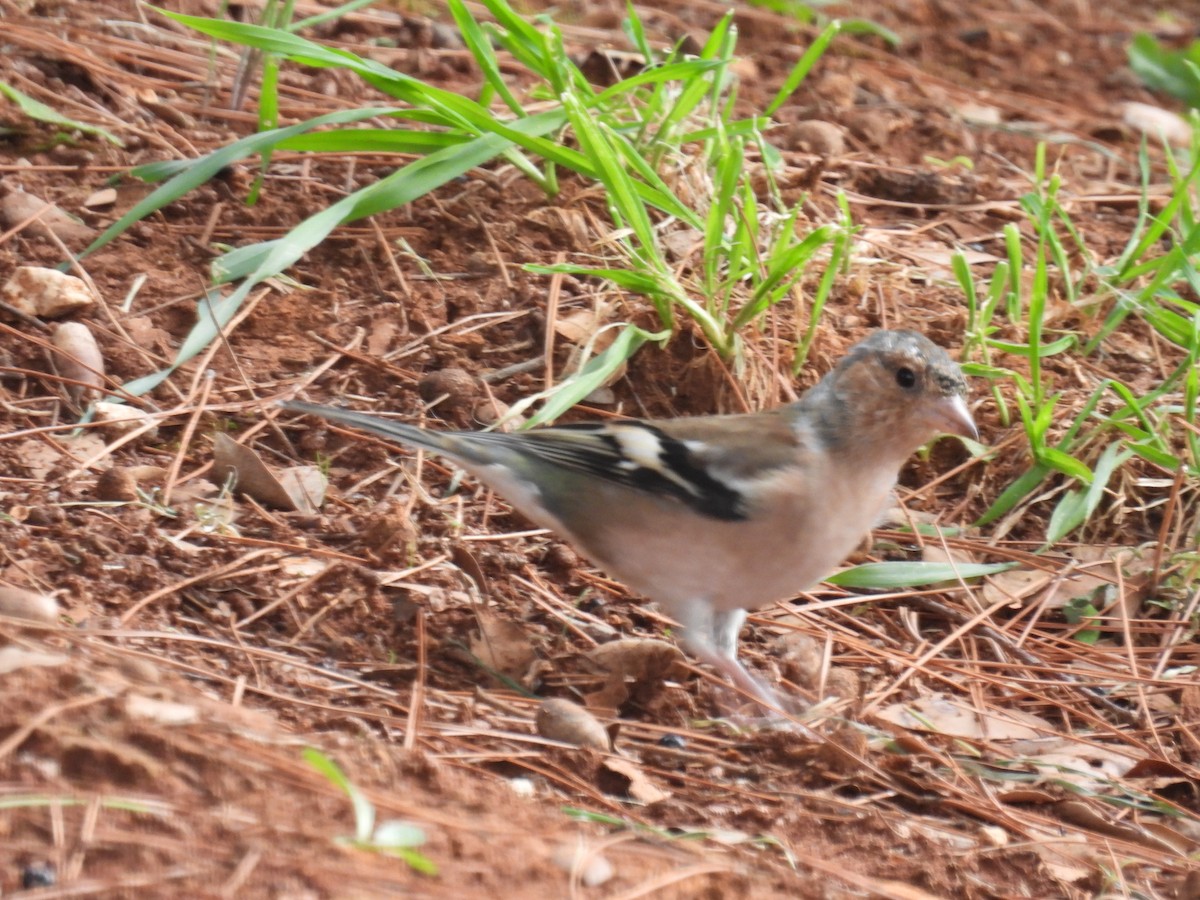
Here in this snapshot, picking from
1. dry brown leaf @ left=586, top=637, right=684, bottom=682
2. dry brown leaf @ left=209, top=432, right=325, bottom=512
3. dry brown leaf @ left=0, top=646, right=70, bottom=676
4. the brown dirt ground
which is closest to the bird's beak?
the brown dirt ground

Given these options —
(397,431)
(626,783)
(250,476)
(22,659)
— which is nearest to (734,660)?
(626,783)

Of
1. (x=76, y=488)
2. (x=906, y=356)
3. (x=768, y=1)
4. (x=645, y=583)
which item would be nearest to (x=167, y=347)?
(x=76, y=488)

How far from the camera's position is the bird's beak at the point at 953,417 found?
3568mm

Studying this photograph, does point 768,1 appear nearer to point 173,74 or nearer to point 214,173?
point 173,74

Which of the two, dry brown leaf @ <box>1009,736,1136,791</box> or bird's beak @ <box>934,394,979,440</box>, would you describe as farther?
bird's beak @ <box>934,394,979,440</box>

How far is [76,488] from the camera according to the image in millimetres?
3664

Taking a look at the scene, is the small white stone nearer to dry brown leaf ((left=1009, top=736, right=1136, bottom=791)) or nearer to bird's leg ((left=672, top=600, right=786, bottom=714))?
bird's leg ((left=672, top=600, right=786, bottom=714))

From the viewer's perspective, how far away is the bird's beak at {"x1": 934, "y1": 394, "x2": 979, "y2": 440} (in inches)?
A: 140

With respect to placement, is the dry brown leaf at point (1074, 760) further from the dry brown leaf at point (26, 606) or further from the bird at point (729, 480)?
the dry brown leaf at point (26, 606)

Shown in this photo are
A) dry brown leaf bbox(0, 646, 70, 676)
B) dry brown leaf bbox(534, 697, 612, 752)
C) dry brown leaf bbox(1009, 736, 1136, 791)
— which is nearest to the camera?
dry brown leaf bbox(0, 646, 70, 676)

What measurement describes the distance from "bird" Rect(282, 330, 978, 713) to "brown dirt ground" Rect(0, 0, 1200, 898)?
0.80 feet

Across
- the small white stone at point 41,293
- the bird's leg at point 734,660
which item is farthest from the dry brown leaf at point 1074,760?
the small white stone at point 41,293

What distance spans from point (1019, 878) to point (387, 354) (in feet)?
8.01

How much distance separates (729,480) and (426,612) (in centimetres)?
78
